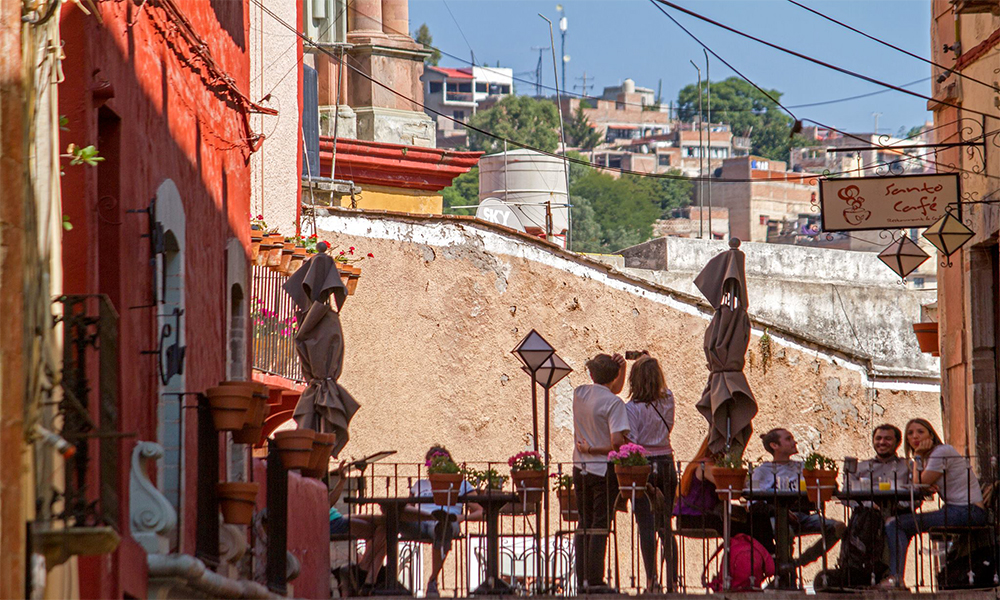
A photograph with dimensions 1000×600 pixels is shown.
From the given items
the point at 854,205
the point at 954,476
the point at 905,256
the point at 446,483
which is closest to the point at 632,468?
the point at 446,483

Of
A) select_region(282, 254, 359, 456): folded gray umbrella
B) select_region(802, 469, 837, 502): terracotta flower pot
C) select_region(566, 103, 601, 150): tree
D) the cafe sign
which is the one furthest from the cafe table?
select_region(566, 103, 601, 150): tree

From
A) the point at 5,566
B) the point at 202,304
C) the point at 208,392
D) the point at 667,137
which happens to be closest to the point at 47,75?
the point at 5,566

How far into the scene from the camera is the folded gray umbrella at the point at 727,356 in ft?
36.6

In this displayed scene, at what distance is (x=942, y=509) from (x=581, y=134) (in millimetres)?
108841

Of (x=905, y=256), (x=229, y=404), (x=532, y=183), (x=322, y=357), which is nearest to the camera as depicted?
(x=229, y=404)

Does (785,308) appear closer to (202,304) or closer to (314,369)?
(314,369)

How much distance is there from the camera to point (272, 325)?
1402cm

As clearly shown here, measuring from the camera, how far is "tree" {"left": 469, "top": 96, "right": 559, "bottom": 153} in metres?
112

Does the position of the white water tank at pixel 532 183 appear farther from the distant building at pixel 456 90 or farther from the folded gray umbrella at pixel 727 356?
the distant building at pixel 456 90

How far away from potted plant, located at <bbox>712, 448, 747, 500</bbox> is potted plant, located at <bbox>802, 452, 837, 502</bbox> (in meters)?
0.53

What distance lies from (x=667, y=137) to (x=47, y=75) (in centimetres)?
11737

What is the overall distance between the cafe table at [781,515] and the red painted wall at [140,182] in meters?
3.84

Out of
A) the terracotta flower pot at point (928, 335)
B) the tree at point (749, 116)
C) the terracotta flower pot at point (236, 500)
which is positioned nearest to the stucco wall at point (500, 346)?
the terracotta flower pot at point (928, 335)

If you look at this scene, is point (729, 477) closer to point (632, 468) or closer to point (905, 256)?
point (632, 468)
